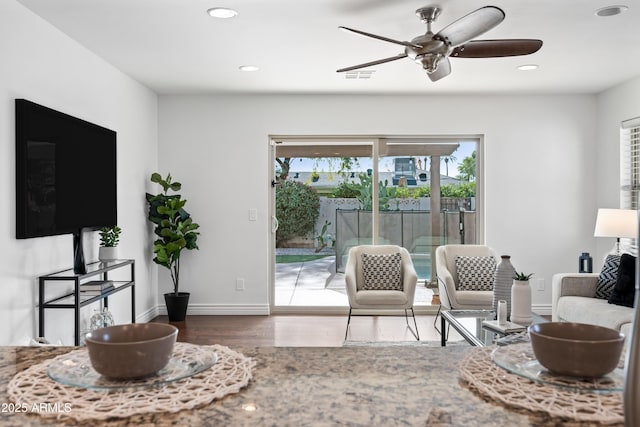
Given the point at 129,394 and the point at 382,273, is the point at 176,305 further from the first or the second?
the point at 129,394

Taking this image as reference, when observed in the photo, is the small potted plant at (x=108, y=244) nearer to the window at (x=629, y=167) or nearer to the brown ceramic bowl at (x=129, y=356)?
the brown ceramic bowl at (x=129, y=356)

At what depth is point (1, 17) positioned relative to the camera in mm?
3070

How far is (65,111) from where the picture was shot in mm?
3846

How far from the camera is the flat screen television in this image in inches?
126

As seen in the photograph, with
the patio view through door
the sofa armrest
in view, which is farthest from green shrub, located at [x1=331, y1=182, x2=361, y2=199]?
the sofa armrest

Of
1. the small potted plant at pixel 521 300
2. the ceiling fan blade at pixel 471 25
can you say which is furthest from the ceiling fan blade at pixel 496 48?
the small potted plant at pixel 521 300

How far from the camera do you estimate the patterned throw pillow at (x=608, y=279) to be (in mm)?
4293

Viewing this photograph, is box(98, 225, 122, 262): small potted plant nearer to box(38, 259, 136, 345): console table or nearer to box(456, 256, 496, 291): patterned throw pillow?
box(38, 259, 136, 345): console table

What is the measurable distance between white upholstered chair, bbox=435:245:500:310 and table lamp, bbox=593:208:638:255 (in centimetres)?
99

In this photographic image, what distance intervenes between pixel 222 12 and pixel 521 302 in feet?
8.75

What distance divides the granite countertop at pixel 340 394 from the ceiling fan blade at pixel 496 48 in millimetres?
2459

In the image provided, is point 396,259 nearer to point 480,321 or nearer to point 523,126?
point 480,321

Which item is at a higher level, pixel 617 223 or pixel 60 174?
pixel 60 174

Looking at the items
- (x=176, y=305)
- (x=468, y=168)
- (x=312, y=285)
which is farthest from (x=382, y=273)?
(x=176, y=305)
